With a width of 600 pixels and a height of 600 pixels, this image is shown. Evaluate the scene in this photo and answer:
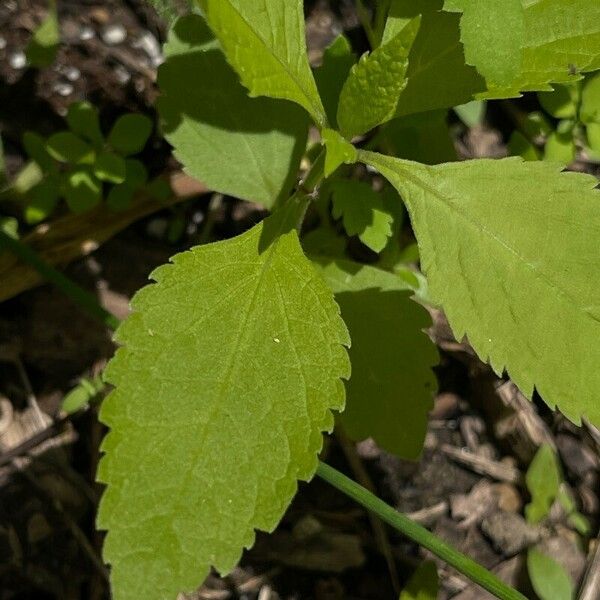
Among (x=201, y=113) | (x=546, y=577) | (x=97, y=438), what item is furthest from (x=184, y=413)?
(x=546, y=577)

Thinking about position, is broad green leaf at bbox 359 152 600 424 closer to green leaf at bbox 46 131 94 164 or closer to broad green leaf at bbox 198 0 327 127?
broad green leaf at bbox 198 0 327 127

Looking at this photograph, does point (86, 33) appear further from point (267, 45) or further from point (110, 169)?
point (267, 45)

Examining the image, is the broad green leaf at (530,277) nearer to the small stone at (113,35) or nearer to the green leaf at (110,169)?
the green leaf at (110,169)

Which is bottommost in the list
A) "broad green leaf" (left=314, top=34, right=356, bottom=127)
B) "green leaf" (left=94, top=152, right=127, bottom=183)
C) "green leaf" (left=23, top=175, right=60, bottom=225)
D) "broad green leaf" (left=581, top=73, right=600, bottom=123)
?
"broad green leaf" (left=581, top=73, right=600, bottom=123)

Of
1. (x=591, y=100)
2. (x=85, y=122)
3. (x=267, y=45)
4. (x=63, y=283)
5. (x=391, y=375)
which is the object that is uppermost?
(x=267, y=45)

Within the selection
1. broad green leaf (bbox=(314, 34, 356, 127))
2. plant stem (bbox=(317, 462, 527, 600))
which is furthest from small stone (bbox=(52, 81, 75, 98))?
plant stem (bbox=(317, 462, 527, 600))

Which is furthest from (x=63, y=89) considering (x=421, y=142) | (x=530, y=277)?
(x=530, y=277)

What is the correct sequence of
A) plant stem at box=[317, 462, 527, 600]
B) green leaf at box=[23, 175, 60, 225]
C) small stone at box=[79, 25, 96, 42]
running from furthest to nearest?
small stone at box=[79, 25, 96, 42] → green leaf at box=[23, 175, 60, 225] → plant stem at box=[317, 462, 527, 600]

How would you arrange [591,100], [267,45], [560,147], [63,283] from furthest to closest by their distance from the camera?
[560,147]
[591,100]
[63,283]
[267,45]
